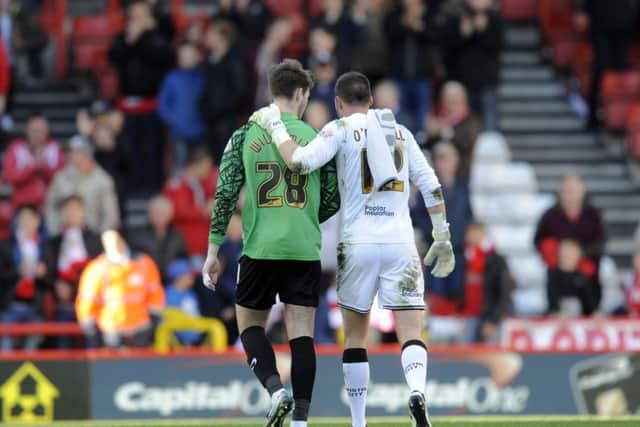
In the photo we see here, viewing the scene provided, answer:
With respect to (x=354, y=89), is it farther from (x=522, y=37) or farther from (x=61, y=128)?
(x=522, y=37)

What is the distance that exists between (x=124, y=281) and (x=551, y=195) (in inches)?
251

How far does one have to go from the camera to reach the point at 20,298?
18234 mm

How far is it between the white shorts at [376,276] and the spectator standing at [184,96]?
9486 millimetres

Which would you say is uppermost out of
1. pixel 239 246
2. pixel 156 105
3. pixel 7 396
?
pixel 156 105

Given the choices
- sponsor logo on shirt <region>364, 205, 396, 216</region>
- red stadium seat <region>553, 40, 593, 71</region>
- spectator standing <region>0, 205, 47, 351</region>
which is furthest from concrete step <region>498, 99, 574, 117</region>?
sponsor logo on shirt <region>364, 205, 396, 216</region>

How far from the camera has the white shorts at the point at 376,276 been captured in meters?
11.0

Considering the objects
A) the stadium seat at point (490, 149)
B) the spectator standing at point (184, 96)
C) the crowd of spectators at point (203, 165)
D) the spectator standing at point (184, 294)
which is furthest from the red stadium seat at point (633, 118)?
the spectator standing at point (184, 294)

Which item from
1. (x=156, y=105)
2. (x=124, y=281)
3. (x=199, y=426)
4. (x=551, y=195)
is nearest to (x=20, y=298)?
(x=124, y=281)

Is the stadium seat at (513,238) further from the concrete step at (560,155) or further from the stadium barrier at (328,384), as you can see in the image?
the stadium barrier at (328,384)

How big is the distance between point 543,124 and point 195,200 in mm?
5526

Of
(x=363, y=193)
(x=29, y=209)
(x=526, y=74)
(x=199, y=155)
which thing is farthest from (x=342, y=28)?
(x=363, y=193)

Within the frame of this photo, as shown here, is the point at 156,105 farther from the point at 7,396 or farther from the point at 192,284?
the point at 7,396

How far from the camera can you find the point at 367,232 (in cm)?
1098

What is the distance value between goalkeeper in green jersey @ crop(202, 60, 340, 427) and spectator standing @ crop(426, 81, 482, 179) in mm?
8245
